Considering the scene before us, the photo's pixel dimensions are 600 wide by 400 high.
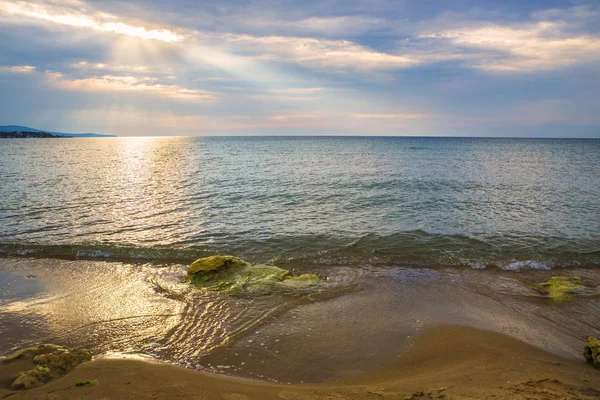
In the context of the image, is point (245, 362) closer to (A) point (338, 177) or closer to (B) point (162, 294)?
(B) point (162, 294)

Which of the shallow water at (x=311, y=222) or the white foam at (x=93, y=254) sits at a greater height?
the shallow water at (x=311, y=222)

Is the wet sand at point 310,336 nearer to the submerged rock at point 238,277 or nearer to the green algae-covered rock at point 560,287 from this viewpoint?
the green algae-covered rock at point 560,287

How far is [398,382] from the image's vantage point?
20.6 ft

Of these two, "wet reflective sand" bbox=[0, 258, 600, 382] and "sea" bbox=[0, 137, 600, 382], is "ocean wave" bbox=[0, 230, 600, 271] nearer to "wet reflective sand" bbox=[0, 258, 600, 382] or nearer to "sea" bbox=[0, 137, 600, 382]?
"sea" bbox=[0, 137, 600, 382]

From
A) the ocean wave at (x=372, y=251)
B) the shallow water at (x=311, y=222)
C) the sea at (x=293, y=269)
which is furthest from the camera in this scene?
the shallow water at (x=311, y=222)

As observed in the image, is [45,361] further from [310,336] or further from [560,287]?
[560,287]

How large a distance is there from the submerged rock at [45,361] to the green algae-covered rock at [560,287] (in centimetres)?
1250

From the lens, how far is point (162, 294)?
10.3 meters

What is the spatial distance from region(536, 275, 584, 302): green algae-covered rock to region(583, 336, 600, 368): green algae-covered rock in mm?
3525

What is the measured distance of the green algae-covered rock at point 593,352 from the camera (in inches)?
269

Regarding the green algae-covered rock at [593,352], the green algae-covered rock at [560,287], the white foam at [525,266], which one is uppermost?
the green algae-covered rock at [593,352]

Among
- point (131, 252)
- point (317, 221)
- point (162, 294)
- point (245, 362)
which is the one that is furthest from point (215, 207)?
point (245, 362)

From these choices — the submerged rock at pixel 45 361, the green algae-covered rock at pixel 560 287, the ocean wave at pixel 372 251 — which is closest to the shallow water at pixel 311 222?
the ocean wave at pixel 372 251

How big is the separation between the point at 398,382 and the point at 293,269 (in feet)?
24.3
